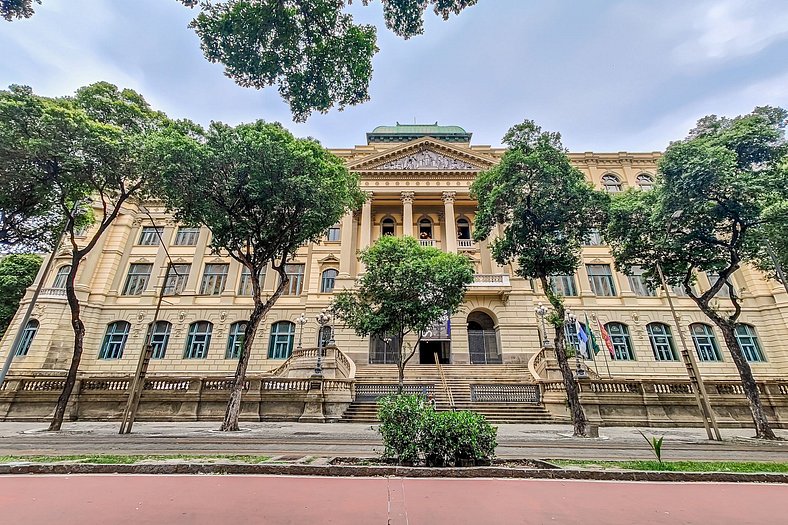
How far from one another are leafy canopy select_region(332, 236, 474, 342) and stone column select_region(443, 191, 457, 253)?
9.31 meters

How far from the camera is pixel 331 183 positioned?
15.7 meters

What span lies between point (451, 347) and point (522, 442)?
1537 centimetres

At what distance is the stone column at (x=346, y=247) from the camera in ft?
92.1

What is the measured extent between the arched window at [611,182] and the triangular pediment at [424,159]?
10809 millimetres

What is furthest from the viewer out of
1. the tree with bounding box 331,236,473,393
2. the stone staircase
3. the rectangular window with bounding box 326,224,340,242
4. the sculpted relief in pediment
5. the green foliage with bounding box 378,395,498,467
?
the sculpted relief in pediment

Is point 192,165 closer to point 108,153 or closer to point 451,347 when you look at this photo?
point 108,153

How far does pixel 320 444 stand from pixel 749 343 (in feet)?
104

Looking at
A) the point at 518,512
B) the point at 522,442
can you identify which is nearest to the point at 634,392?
the point at 522,442

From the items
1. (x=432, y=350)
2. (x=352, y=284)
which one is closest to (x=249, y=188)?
(x=352, y=284)

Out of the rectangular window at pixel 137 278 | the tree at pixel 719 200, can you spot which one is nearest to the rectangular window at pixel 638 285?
the tree at pixel 719 200

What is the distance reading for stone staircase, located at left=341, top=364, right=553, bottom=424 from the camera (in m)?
17.0

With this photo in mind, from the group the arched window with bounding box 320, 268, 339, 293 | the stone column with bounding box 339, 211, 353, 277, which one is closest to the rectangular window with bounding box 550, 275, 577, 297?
the stone column with bounding box 339, 211, 353, 277

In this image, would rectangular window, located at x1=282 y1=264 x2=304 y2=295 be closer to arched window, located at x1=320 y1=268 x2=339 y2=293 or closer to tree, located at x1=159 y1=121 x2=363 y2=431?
arched window, located at x1=320 y1=268 x2=339 y2=293

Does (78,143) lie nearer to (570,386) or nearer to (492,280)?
(570,386)
